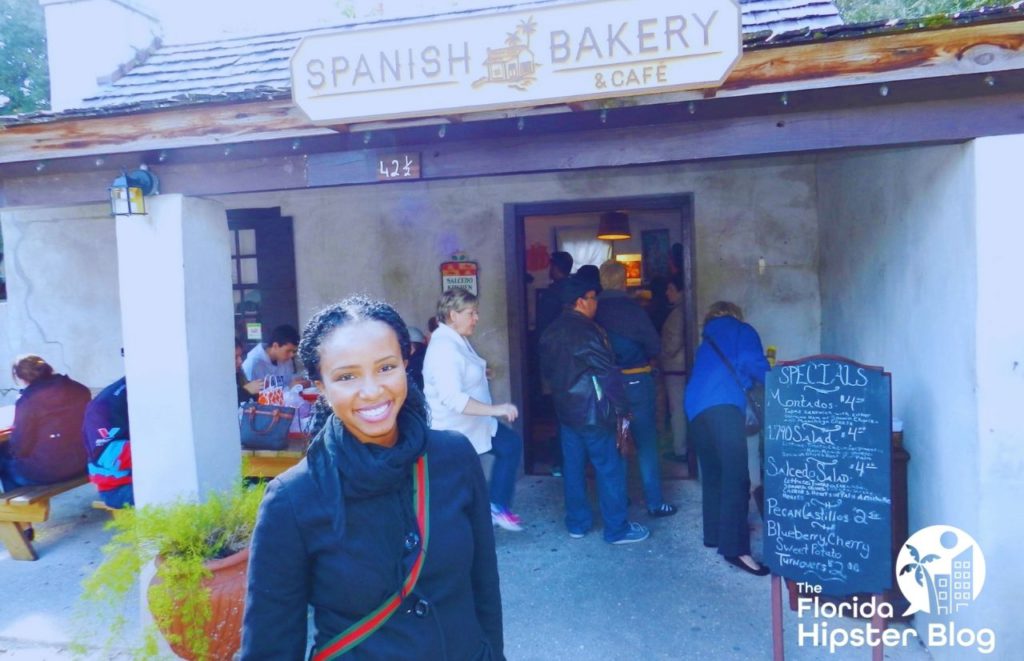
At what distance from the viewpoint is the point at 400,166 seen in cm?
372

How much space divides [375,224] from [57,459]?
10.3 feet

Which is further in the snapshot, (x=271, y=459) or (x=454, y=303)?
(x=271, y=459)

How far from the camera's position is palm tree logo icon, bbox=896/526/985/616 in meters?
3.08

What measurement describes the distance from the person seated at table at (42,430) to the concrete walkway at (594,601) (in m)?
0.60

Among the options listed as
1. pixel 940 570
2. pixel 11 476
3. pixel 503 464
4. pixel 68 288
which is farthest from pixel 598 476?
Result: pixel 68 288

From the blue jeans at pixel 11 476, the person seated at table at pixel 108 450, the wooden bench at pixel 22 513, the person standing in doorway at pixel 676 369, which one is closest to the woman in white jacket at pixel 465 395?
the person standing in doorway at pixel 676 369

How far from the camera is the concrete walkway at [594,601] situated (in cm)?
364

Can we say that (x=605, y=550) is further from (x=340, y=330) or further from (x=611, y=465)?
(x=340, y=330)

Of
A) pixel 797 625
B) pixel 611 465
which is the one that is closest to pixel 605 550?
pixel 611 465

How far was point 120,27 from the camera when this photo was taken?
6.41m

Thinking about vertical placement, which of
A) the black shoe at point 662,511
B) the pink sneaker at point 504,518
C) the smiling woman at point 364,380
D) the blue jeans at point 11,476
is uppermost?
the smiling woman at point 364,380

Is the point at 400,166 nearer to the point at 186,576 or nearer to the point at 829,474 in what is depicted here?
the point at 186,576

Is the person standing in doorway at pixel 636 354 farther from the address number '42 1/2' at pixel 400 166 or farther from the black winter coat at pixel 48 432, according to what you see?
the black winter coat at pixel 48 432

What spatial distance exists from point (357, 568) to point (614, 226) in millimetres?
6317
